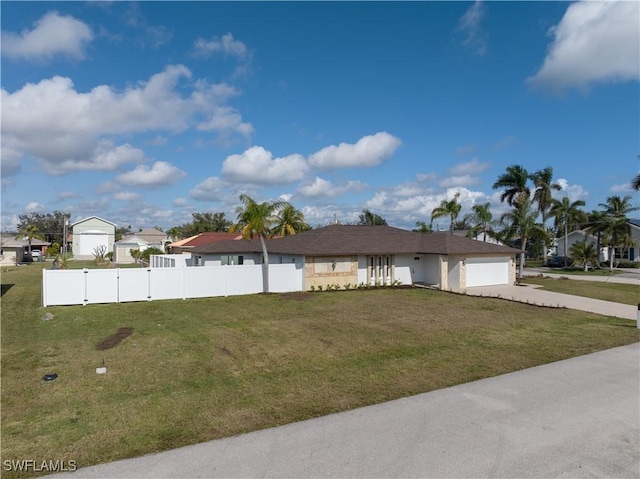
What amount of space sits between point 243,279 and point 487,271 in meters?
16.4

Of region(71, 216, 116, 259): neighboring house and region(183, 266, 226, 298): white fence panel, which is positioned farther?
region(71, 216, 116, 259): neighboring house

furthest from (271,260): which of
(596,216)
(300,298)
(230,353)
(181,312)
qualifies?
(596,216)

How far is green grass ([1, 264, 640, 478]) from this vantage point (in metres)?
6.36

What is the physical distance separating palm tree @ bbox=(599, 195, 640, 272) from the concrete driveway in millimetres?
41709

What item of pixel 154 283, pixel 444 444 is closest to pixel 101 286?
pixel 154 283

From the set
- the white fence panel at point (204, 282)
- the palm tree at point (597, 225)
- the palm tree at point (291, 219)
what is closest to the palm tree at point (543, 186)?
the palm tree at point (597, 225)

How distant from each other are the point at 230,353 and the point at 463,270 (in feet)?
63.4

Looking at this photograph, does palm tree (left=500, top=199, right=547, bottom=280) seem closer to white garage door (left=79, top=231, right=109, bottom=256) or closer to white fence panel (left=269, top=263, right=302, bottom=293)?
white fence panel (left=269, top=263, right=302, bottom=293)

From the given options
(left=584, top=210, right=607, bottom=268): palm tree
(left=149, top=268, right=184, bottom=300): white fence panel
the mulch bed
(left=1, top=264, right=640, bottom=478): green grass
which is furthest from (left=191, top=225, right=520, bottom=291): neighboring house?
(left=584, top=210, right=607, bottom=268): palm tree

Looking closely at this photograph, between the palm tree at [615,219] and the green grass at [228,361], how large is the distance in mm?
30718

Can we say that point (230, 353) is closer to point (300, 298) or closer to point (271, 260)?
point (300, 298)

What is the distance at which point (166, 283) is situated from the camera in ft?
67.6

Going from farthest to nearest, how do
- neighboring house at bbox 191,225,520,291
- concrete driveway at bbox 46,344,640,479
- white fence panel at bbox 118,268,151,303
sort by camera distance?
1. neighboring house at bbox 191,225,520,291
2. white fence panel at bbox 118,268,151,303
3. concrete driveway at bbox 46,344,640,479

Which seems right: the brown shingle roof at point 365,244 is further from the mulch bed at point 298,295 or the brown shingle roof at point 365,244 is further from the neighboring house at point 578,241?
the neighboring house at point 578,241
